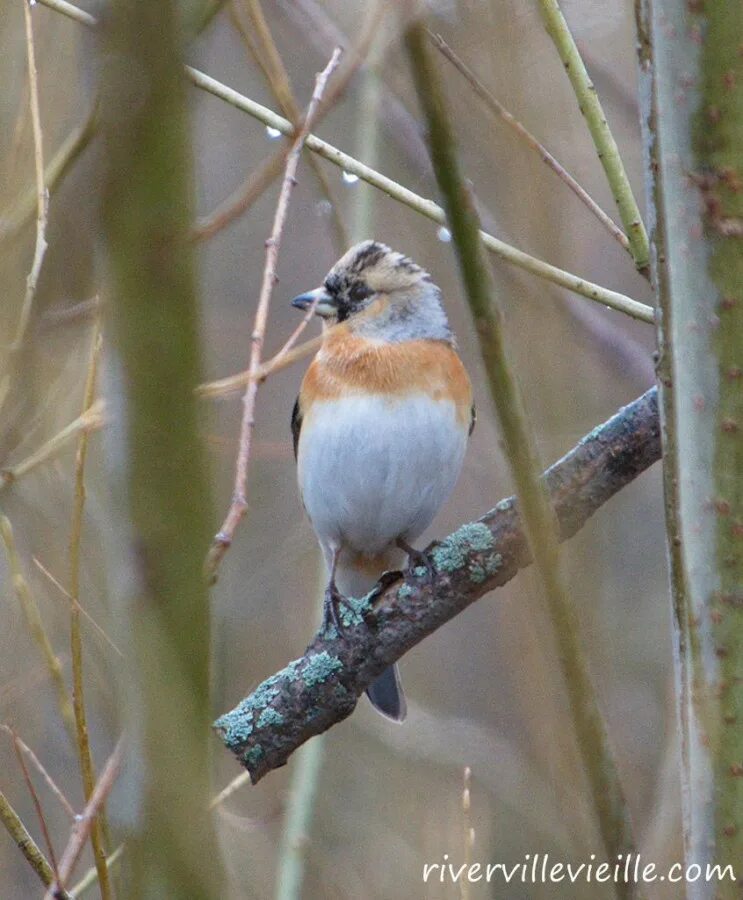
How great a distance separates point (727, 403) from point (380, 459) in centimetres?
228

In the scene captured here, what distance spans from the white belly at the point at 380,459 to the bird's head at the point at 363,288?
1.51 feet

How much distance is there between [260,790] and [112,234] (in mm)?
4401

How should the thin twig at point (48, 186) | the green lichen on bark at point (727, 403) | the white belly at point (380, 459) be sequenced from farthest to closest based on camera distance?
the white belly at point (380, 459), the thin twig at point (48, 186), the green lichen on bark at point (727, 403)

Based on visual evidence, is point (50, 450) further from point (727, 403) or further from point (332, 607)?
point (727, 403)

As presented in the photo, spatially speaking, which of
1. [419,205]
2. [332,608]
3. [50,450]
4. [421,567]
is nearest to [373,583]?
[332,608]

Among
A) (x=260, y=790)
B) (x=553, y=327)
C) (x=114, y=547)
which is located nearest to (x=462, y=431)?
(x=553, y=327)

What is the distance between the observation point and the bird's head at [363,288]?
400cm

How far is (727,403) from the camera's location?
1.38 meters

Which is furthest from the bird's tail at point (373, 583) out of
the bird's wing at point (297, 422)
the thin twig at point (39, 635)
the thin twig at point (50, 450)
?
the thin twig at point (39, 635)

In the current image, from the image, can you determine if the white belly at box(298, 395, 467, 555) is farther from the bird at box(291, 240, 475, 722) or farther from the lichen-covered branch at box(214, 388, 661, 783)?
the lichen-covered branch at box(214, 388, 661, 783)

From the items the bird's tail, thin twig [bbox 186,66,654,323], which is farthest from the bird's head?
thin twig [bbox 186,66,654,323]

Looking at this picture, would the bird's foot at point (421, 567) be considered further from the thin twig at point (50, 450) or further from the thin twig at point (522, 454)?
the thin twig at point (522, 454)

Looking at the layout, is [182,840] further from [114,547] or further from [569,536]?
[569,536]

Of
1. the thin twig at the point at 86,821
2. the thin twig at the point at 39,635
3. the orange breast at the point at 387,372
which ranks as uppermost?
the orange breast at the point at 387,372
